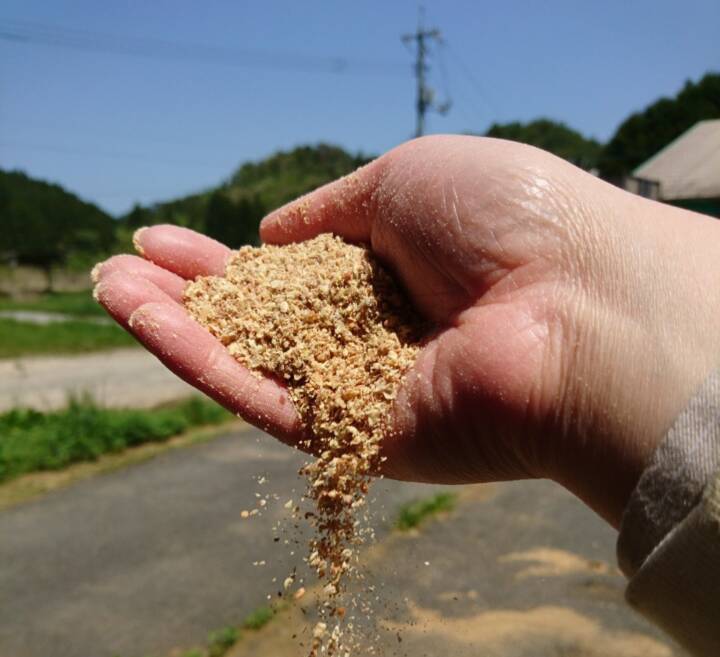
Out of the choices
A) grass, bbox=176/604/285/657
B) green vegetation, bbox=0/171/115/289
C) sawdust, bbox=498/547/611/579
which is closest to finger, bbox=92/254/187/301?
grass, bbox=176/604/285/657

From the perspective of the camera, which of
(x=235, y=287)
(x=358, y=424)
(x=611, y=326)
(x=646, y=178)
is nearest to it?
(x=611, y=326)

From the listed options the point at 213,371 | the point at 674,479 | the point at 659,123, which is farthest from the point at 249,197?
the point at 674,479

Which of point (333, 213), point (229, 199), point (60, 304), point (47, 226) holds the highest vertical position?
point (333, 213)

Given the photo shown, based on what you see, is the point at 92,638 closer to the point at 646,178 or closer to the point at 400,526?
the point at 400,526

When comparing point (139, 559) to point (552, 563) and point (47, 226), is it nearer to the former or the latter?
point (552, 563)

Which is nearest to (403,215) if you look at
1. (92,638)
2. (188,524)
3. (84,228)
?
(92,638)
